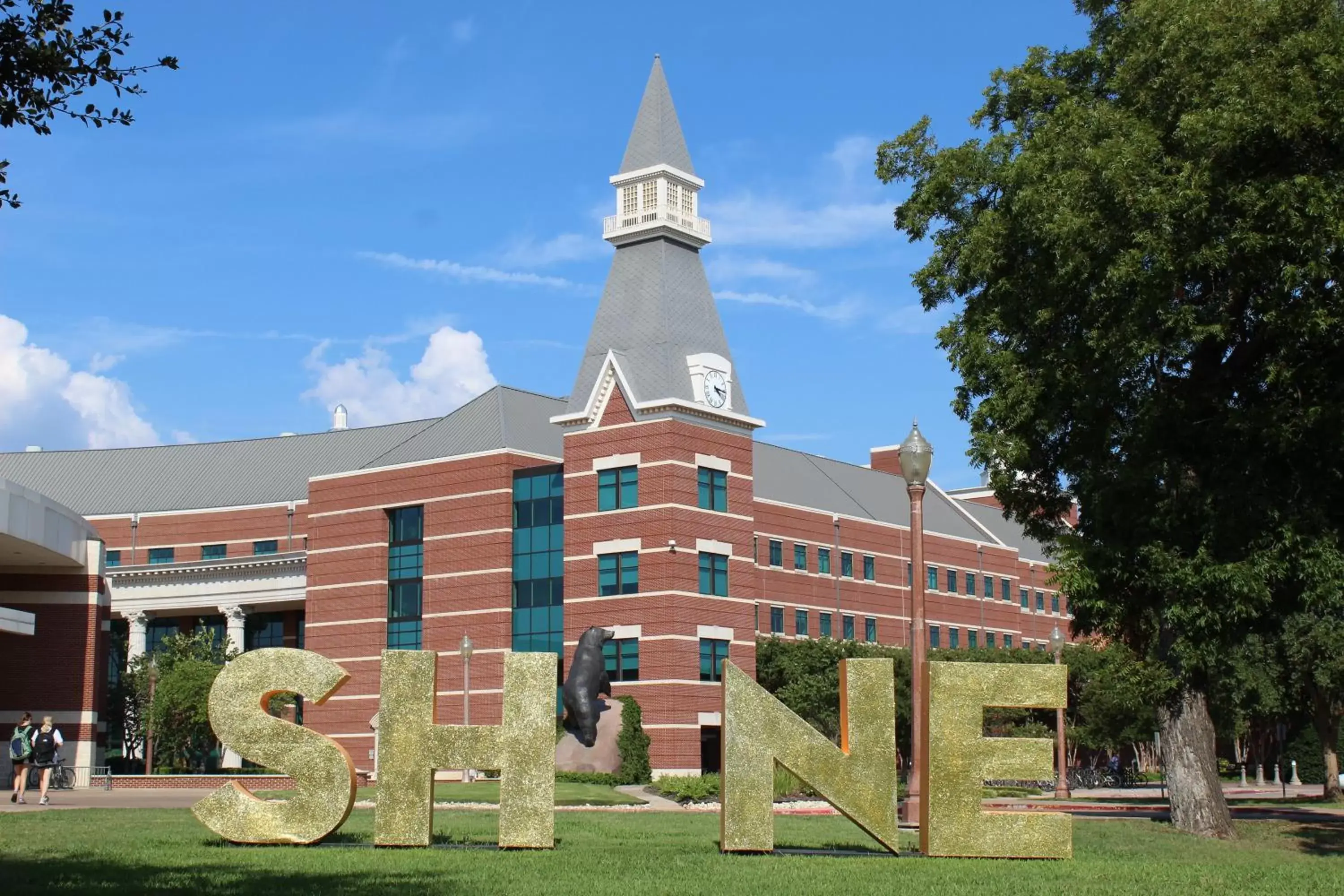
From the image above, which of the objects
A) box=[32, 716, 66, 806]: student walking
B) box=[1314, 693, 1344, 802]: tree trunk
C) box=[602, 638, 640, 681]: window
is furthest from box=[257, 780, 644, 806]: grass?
box=[1314, 693, 1344, 802]: tree trunk

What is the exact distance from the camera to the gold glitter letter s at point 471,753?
20188 millimetres

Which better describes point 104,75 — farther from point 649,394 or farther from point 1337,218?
point 649,394

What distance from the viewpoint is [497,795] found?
45000 millimetres

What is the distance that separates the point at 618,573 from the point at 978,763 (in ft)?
146

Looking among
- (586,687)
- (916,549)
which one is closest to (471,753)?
(916,549)

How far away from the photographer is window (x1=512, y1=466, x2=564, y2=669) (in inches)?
2643

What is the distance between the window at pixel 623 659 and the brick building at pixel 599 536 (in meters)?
0.08

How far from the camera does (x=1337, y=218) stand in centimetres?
2238

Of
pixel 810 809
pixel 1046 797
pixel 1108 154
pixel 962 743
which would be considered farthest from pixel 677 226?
pixel 962 743

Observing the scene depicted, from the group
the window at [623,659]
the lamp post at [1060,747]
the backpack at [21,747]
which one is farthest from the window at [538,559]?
the backpack at [21,747]

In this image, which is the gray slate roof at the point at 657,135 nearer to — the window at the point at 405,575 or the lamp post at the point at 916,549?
the window at the point at 405,575

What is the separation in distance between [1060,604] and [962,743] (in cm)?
9227

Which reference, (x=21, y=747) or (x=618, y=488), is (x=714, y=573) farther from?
(x=21, y=747)

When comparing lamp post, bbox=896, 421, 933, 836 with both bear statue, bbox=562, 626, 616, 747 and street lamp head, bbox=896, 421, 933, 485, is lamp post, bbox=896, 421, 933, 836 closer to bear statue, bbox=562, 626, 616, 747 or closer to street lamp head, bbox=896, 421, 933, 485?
street lamp head, bbox=896, 421, 933, 485
